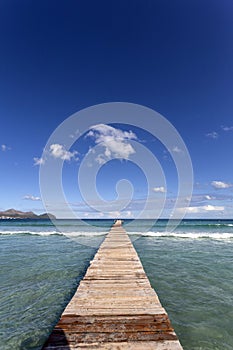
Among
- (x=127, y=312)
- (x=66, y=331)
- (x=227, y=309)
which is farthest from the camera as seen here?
(x=227, y=309)

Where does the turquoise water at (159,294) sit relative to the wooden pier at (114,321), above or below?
below

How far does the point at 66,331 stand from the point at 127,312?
1.17 m

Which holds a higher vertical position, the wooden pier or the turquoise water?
the wooden pier

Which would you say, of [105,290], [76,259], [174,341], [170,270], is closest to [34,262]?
[76,259]

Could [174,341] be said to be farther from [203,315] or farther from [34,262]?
[34,262]

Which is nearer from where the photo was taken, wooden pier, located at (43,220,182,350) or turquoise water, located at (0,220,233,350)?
wooden pier, located at (43,220,182,350)

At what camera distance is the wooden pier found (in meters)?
3.10

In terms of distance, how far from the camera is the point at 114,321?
3666mm

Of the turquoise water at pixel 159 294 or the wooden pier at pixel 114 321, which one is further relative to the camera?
the turquoise water at pixel 159 294

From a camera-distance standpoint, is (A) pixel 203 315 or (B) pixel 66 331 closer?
(B) pixel 66 331

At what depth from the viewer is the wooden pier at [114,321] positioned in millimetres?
3096

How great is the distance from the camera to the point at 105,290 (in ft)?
17.0

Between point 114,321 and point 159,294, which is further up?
point 114,321

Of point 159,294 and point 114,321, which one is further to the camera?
point 159,294
